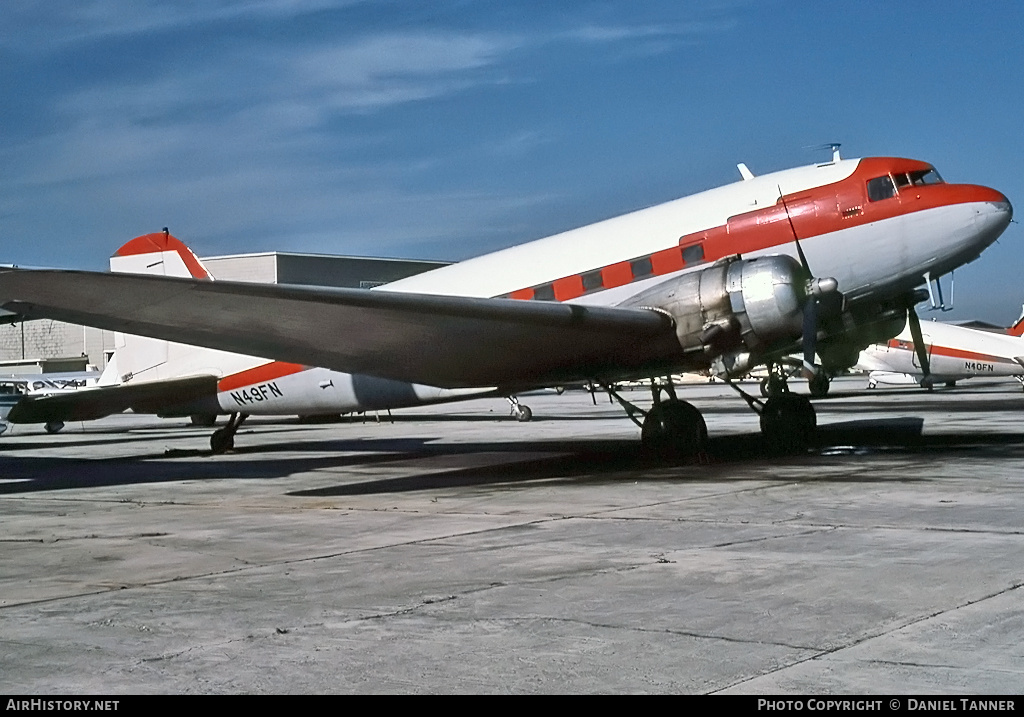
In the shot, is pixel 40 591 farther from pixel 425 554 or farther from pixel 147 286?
pixel 147 286

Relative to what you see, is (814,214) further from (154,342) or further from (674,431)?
(154,342)

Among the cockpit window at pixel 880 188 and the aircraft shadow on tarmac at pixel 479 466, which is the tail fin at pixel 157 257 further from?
the cockpit window at pixel 880 188

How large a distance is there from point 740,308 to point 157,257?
1241 cm

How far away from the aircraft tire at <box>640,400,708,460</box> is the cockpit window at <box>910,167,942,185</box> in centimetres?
468

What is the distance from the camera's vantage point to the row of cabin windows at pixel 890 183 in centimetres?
1559

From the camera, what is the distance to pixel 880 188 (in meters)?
15.6

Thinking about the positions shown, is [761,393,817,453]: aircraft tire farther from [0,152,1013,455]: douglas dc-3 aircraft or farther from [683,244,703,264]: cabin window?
[683,244,703,264]: cabin window

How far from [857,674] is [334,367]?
1242 cm

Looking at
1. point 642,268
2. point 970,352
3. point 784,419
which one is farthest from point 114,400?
point 970,352

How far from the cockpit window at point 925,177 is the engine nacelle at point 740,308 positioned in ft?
7.56

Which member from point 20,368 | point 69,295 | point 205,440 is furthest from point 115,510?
point 20,368

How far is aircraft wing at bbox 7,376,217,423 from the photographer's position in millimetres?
18016

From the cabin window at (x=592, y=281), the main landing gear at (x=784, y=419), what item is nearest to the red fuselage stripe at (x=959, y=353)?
the main landing gear at (x=784, y=419)

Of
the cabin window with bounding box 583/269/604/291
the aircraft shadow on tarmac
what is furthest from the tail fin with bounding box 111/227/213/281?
the cabin window with bounding box 583/269/604/291
